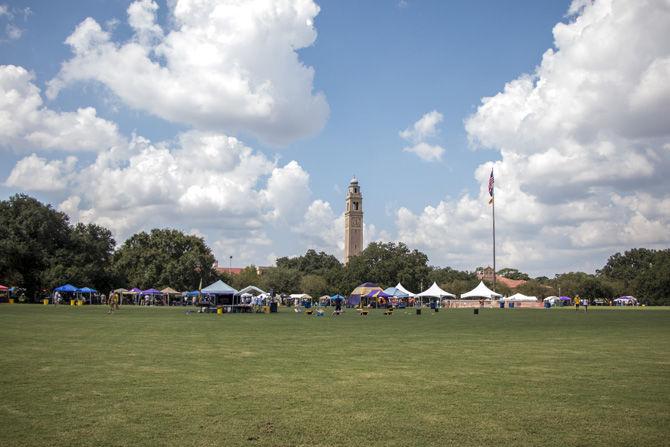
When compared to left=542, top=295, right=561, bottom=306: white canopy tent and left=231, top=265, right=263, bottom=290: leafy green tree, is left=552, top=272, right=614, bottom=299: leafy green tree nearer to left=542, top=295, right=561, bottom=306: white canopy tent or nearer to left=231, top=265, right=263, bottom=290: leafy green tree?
left=542, top=295, right=561, bottom=306: white canopy tent

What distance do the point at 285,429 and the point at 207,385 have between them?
3.58 meters

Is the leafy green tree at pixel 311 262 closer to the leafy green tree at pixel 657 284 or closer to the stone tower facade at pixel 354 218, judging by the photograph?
the stone tower facade at pixel 354 218

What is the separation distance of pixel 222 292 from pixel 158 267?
41.2m

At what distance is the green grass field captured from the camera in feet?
23.8

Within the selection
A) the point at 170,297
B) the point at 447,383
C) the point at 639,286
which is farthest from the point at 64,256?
the point at 639,286

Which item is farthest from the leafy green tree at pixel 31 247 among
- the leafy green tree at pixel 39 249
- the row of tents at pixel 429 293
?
the row of tents at pixel 429 293

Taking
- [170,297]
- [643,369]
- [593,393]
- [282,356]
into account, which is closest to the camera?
[593,393]

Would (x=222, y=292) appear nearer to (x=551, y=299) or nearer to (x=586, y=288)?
(x=551, y=299)

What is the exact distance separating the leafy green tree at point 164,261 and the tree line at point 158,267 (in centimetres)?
15

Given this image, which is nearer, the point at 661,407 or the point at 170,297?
the point at 661,407

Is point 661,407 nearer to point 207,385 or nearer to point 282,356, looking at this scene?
point 207,385

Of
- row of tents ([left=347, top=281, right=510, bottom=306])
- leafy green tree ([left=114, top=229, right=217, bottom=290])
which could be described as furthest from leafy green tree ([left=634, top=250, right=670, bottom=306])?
leafy green tree ([left=114, top=229, right=217, bottom=290])

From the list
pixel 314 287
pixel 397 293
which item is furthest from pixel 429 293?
pixel 314 287

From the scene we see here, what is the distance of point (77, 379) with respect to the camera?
11117 millimetres
